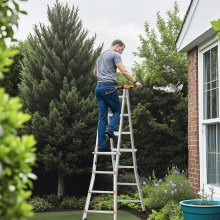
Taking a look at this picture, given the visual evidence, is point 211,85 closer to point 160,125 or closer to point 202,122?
point 202,122

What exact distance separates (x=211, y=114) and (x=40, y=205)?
3.59 metres

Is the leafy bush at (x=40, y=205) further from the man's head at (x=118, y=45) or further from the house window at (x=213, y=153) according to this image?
the man's head at (x=118, y=45)

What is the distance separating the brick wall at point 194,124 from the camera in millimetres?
6957

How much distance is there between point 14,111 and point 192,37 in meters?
5.54

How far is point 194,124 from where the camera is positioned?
7102 millimetres

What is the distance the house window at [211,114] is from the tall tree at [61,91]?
2591mm

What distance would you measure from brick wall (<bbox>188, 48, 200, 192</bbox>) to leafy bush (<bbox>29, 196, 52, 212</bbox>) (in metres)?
2.66

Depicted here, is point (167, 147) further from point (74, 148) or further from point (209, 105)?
point (209, 105)

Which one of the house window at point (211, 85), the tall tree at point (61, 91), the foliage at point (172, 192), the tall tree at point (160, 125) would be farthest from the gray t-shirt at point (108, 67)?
the tall tree at point (160, 125)

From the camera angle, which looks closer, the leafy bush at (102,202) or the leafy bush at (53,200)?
the leafy bush at (102,202)

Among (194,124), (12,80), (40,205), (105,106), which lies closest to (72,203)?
(40,205)

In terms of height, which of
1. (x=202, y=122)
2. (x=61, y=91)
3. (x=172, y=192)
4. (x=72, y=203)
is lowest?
(x=72, y=203)

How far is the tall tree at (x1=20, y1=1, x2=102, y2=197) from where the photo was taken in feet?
27.6

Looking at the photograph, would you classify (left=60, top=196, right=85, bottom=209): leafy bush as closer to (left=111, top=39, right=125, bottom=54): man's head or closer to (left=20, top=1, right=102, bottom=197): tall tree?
(left=20, top=1, right=102, bottom=197): tall tree
